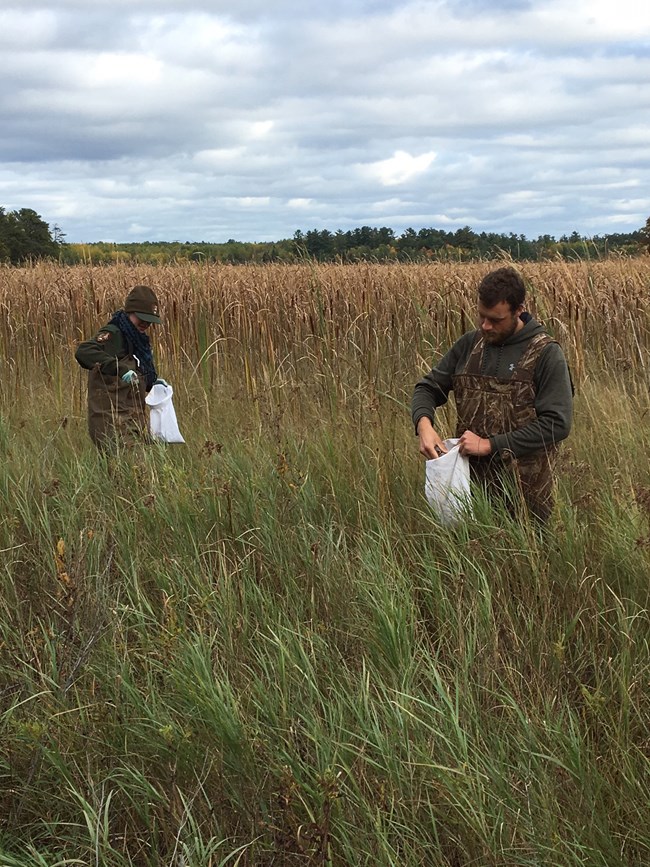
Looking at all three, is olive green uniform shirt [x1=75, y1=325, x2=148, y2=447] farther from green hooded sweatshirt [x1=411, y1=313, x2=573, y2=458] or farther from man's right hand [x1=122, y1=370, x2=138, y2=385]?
green hooded sweatshirt [x1=411, y1=313, x2=573, y2=458]

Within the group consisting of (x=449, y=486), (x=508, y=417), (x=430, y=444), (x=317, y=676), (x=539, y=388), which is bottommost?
(x=317, y=676)

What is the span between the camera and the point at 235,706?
2.31 meters

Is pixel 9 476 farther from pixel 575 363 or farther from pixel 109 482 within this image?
pixel 575 363

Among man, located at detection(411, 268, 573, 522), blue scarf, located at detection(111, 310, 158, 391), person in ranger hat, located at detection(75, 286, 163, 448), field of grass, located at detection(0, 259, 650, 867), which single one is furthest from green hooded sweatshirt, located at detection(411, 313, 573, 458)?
blue scarf, located at detection(111, 310, 158, 391)

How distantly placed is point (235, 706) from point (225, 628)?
637 millimetres

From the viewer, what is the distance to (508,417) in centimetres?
385

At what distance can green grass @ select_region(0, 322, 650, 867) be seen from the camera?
211cm

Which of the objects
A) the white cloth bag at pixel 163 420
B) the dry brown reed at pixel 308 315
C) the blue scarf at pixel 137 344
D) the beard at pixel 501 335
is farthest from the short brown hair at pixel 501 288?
the dry brown reed at pixel 308 315

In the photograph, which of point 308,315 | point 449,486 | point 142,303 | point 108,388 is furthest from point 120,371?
point 308,315

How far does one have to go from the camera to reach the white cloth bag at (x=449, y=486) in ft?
12.0

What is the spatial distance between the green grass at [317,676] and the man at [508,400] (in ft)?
0.94

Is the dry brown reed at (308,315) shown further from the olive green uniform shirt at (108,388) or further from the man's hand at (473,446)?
the man's hand at (473,446)

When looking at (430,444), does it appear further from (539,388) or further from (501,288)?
(501,288)

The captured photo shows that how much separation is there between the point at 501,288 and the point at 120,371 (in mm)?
2670
